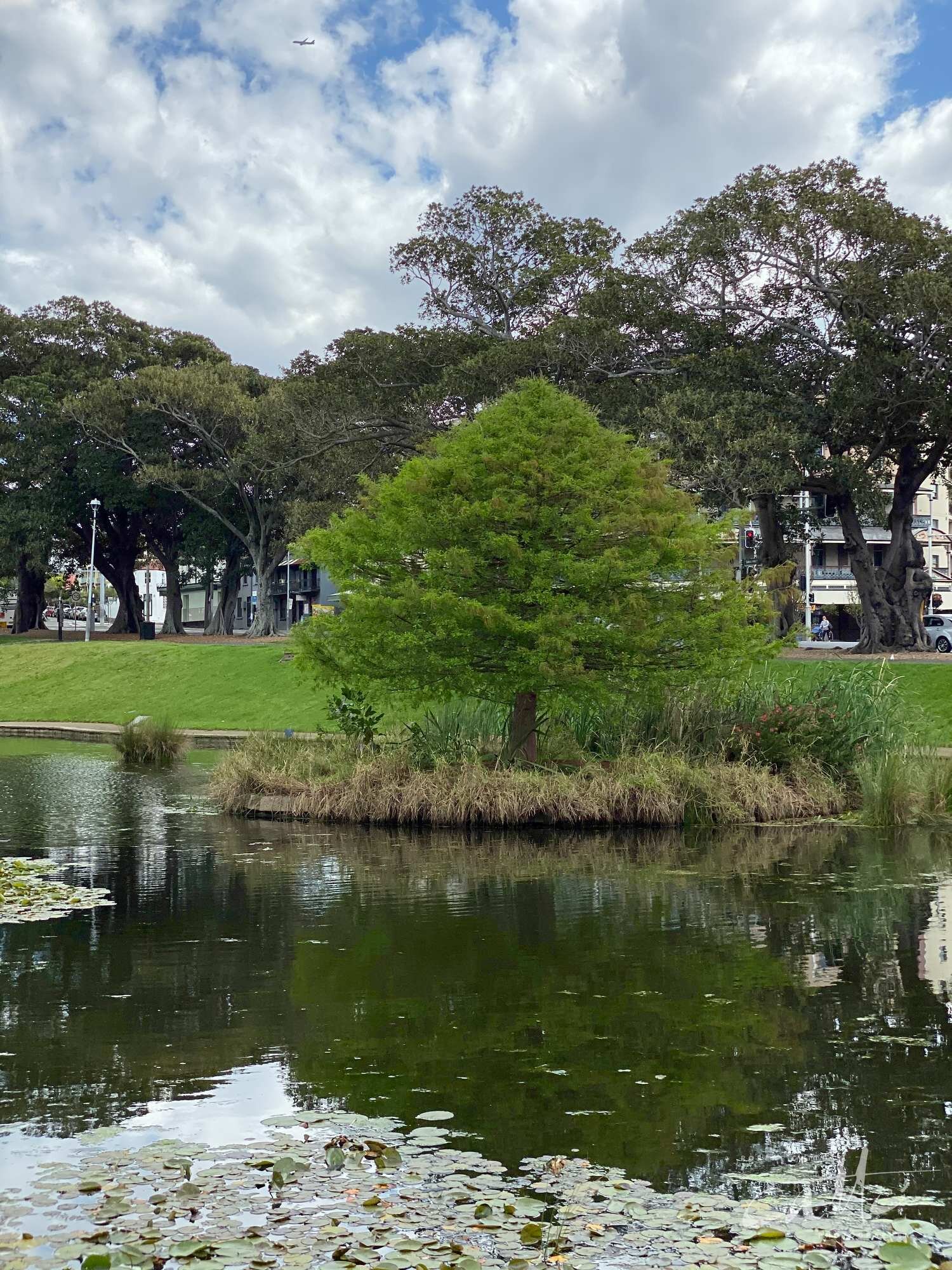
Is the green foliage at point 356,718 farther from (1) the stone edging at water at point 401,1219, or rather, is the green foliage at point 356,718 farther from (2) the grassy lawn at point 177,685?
(1) the stone edging at water at point 401,1219

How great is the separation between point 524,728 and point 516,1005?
37.6 feet

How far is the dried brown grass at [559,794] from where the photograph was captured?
18469mm

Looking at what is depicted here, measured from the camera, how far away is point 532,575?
1938 centimetres

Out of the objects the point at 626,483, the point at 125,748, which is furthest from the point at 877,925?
the point at 125,748

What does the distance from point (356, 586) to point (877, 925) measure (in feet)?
35.8

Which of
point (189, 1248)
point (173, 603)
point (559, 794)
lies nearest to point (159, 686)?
point (559, 794)

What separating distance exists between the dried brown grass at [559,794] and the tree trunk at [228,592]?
58143mm

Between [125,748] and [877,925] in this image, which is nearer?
[877,925]

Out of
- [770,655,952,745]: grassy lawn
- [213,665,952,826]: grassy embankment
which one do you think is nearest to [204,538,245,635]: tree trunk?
[770,655,952,745]: grassy lawn

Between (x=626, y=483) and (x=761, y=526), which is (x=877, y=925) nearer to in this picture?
(x=626, y=483)

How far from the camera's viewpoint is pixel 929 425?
4406 centimetres

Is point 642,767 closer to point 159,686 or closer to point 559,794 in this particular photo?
point 559,794

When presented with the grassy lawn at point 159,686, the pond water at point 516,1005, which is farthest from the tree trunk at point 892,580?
the pond water at point 516,1005

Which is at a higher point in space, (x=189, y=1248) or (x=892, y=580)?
(x=892, y=580)
